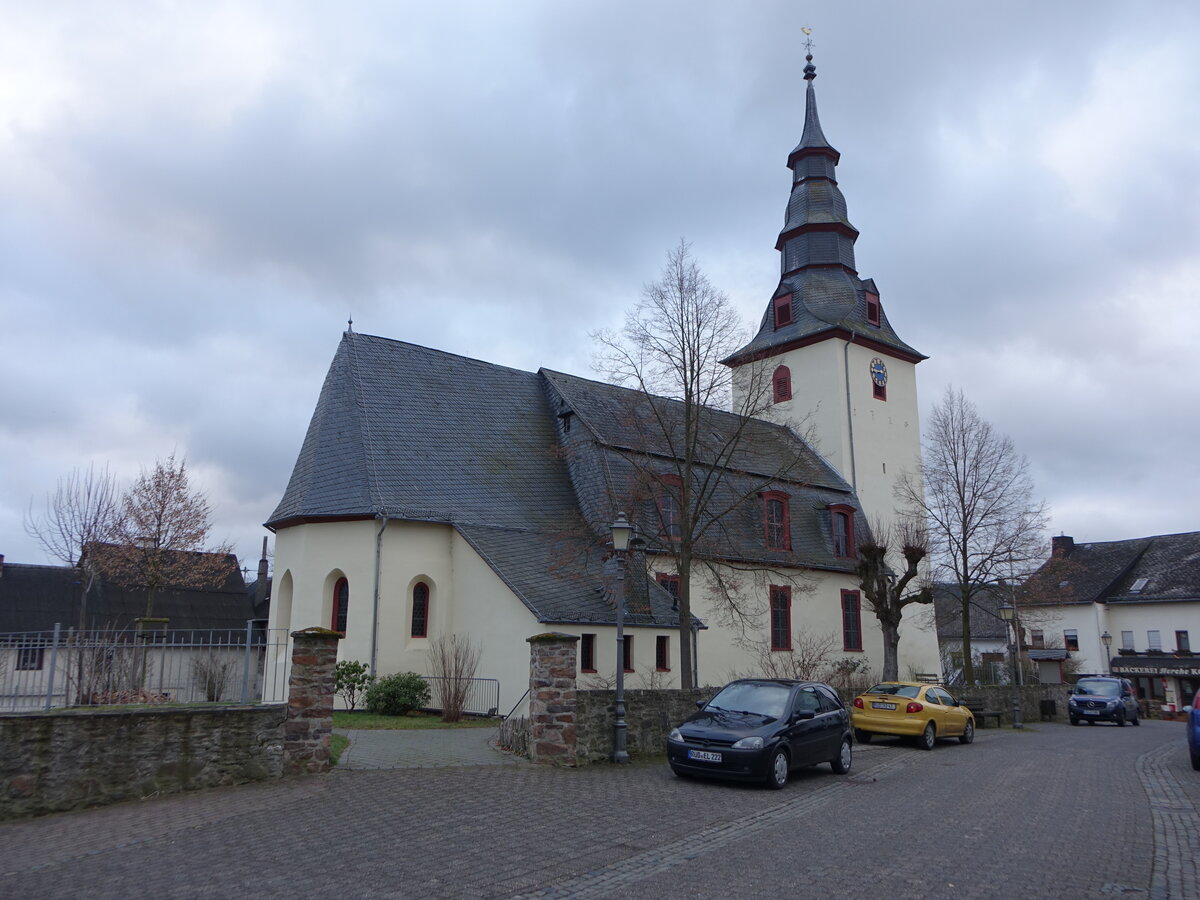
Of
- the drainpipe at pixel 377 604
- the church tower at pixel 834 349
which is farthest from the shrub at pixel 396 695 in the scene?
the church tower at pixel 834 349

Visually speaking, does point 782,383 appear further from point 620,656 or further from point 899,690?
point 620,656

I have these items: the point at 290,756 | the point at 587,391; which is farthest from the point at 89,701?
the point at 587,391

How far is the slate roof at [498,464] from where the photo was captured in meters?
22.4

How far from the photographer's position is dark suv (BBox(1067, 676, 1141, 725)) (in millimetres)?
31734

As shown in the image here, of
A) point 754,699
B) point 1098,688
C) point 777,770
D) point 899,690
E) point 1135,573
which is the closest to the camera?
point 777,770

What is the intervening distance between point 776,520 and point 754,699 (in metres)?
17.9

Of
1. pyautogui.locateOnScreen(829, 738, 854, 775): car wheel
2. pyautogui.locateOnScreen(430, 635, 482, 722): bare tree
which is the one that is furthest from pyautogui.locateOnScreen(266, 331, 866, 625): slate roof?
pyautogui.locateOnScreen(829, 738, 854, 775): car wheel

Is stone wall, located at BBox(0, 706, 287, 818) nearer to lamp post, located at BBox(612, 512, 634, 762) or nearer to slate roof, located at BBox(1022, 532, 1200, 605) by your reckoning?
lamp post, located at BBox(612, 512, 634, 762)

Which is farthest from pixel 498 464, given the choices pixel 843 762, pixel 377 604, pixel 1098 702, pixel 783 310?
pixel 1098 702

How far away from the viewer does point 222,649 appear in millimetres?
12539

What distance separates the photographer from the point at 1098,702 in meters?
31.8

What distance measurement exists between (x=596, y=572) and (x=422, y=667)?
5.06m

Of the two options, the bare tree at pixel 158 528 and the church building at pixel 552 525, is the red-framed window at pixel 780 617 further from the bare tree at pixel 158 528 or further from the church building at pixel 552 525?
the bare tree at pixel 158 528

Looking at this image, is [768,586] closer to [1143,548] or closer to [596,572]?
[596,572]
